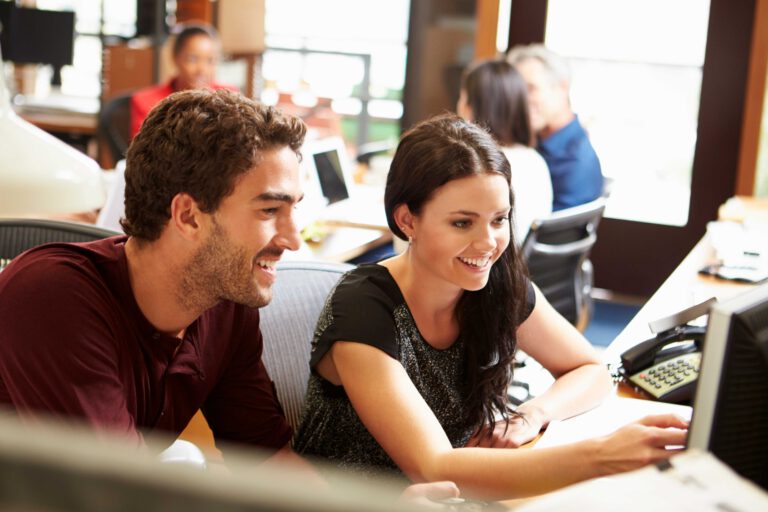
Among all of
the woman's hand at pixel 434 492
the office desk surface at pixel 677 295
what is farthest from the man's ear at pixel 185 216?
the office desk surface at pixel 677 295

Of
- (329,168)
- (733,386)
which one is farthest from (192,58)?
(733,386)

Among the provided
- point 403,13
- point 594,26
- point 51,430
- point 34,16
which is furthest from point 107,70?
point 51,430

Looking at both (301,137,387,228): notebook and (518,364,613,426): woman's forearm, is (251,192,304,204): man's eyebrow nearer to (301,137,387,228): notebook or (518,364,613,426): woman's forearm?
(518,364,613,426): woman's forearm

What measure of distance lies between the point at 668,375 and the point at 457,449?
27.5 inches

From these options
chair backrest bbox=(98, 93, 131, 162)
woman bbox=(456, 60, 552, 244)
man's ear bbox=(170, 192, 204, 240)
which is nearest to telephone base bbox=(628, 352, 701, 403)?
man's ear bbox=(170, 192, 204, 240)

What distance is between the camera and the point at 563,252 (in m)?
3.30

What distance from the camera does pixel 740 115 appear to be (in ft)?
16.9

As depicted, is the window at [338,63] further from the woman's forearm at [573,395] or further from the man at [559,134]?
the woman's forearm at [573,395]

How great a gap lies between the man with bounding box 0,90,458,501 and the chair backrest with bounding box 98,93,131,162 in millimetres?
3358

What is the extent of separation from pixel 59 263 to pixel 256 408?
0.47 meters

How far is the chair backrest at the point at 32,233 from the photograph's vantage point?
6.17ft

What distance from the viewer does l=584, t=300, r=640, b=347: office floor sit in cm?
478

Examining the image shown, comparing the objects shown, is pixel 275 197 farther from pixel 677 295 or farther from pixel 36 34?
pixel 36 34

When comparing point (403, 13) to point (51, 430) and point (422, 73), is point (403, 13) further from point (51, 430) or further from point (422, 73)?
point (51, 430)
